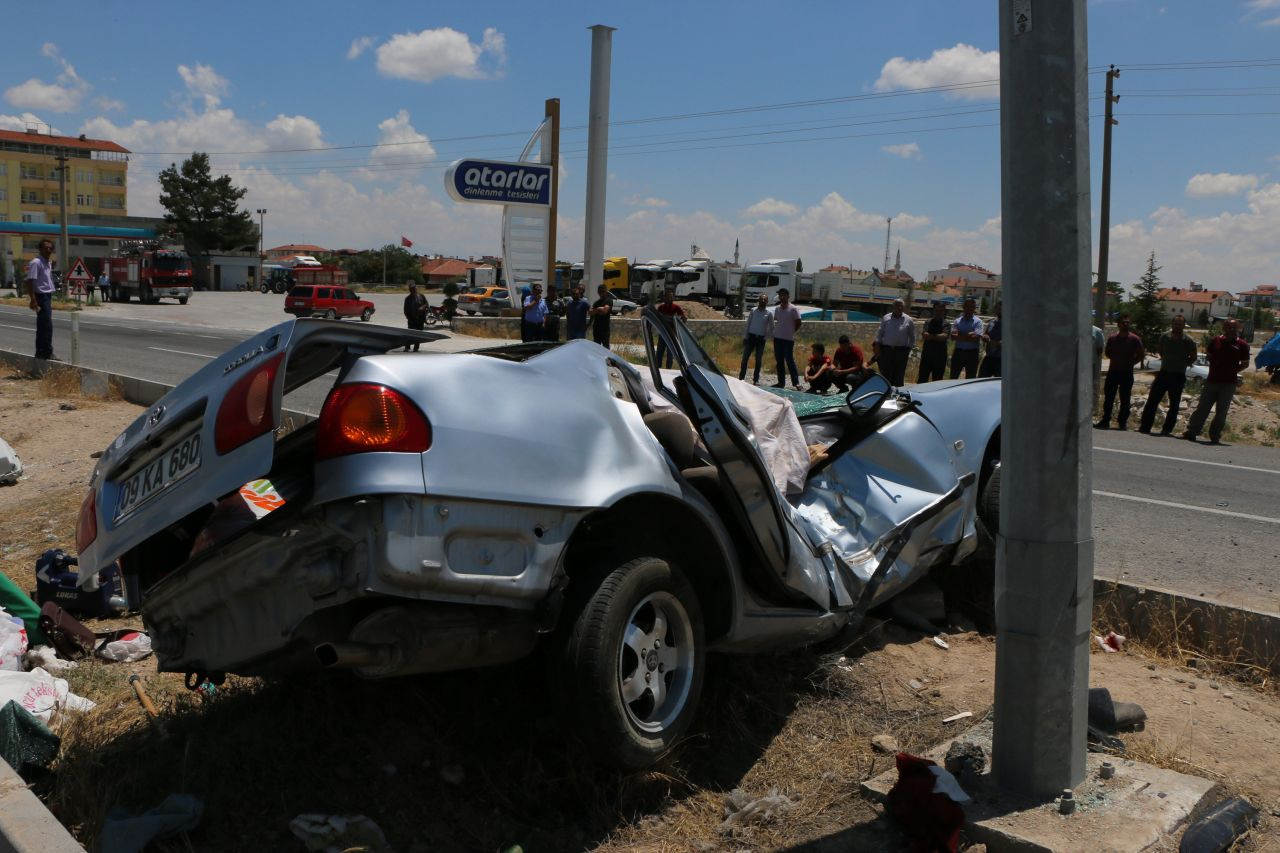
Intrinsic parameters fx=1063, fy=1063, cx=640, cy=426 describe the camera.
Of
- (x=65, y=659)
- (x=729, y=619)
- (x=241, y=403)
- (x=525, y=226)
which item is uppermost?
(x=525, y=226)

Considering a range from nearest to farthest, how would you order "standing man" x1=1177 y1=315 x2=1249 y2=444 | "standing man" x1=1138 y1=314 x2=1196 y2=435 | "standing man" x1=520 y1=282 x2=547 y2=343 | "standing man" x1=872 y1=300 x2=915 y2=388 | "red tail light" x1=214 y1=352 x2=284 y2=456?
1. "red tail light" x1=214 y1=352 x2=284 y2=456
2. "standing man" x1=1177 y1=315 x2=1249 y2=444
3. "standing man" x1=1138 y1=314 x2=1196 y2=435
4. "standing man" x1=872 y1=300 x2=915 y2=388
5. "standing man" x1=520 y1=282 x2=547 y2=343

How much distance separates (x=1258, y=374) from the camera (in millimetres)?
33375

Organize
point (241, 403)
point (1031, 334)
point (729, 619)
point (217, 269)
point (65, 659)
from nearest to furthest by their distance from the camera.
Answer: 1. point (241, 403)
2. point (1031, 334)
3. point (729, 619)
4. point (65, 659)
5. point (217, 269)

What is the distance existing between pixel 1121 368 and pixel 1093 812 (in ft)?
44.3

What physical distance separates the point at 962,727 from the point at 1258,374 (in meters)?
34.9

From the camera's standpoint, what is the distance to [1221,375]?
14336 millimetres

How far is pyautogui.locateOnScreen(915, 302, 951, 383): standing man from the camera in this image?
15766 mm

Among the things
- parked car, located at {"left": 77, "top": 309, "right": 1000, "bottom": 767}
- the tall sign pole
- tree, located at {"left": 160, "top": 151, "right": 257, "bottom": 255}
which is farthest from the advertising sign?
tree, located at {"left": 160, "top": 151, "right": 257, "bottom": 255}

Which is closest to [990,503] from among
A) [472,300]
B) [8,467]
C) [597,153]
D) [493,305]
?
[8,467]

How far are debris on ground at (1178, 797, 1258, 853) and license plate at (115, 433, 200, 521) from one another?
2826 mm

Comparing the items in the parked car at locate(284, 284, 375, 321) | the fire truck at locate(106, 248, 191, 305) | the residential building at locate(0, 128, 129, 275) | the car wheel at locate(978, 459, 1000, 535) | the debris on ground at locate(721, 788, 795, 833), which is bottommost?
the debris on ground at locate(721, 788, 795, 833)

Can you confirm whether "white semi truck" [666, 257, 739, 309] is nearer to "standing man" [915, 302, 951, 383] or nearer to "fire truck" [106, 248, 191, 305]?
"fire truck" [106, 248, 191, 305]

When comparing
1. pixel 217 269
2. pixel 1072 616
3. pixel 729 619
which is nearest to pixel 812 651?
pixel 729 619

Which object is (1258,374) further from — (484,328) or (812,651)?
(812,651)
